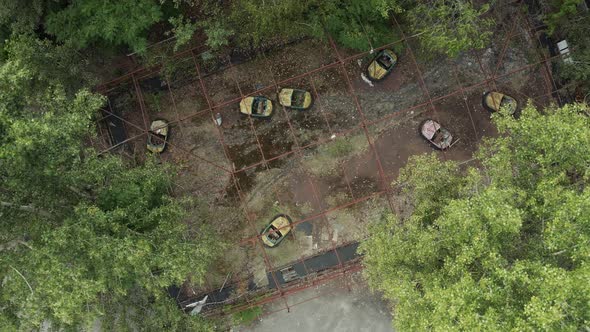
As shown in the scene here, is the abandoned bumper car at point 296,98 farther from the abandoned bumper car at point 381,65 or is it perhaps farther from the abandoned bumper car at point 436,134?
the abandoned bumper car at point 436,134

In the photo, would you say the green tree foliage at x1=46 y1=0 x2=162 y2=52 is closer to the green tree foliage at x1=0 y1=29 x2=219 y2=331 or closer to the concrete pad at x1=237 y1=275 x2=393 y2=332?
the green tree foliage at x1=0 y1=29 x2=219 y2=331

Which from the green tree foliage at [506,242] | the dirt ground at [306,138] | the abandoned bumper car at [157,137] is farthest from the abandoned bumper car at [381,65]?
the abandoned bumper car at [157,137]

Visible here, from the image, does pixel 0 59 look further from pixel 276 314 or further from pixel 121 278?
pixel 276 314

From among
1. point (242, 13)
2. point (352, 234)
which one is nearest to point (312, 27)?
point (242, 13)

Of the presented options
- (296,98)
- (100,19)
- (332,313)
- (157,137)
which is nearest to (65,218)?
(157,137)

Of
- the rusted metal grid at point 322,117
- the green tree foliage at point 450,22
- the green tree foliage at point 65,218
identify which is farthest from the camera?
the rusted metal grid at point 322,117

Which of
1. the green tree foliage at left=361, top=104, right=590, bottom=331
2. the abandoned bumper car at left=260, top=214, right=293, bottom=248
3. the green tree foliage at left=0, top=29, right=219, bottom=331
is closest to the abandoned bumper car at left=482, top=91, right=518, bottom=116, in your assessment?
the green tree foliage at left=361, top=104, right=590, bottom=331
